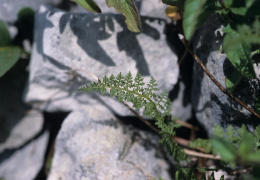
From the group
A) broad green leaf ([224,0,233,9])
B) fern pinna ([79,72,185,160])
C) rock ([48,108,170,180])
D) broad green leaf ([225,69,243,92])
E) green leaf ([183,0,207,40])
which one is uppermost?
broad green leaf ([224,0,233,9])

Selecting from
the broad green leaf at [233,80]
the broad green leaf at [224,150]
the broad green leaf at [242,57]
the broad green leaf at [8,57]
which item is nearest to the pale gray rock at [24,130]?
the broad green leaf at [8,57]

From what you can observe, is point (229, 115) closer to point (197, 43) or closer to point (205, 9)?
point (197, 43)

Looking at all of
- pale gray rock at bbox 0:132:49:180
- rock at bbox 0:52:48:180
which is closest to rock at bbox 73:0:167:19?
rock at bbox 0:52:48:180

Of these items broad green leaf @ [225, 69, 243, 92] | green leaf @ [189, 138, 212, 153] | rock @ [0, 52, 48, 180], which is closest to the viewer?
broad green leaf @ [225, 69, 243, 92]

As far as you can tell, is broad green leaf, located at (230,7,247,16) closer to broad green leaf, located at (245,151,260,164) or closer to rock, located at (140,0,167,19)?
broad green leaf, located at (245,151,260,164)

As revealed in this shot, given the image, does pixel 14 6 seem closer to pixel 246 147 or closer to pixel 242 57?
pixel 242 57

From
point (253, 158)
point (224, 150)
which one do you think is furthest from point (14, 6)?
point (253, 158)

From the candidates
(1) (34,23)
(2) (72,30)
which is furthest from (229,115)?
(1) (34,23)
